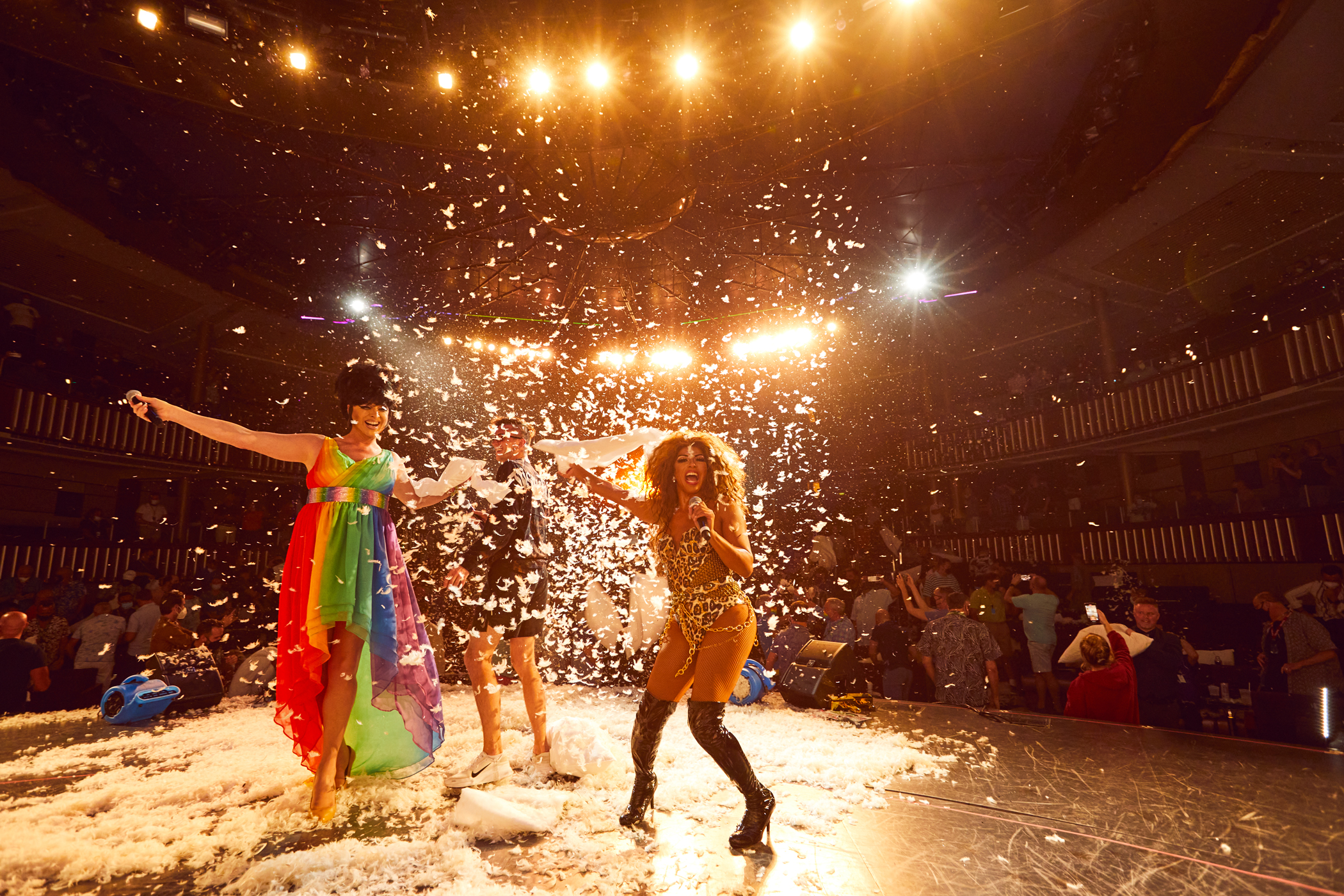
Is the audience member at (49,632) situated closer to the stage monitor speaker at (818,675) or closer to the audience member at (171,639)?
the audience member at (171,639)

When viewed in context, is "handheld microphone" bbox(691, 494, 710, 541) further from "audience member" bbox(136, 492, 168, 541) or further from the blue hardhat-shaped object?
"audience member" bbox(136, 492, 168, 541)

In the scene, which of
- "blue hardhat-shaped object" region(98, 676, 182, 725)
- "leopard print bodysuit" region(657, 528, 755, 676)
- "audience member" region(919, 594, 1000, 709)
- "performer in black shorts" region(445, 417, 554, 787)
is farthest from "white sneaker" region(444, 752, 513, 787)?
"audience member" region(919, 594, 1000, 709)

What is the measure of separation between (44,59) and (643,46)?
7.36 m

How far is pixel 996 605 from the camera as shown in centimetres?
840

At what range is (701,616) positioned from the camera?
103 inches

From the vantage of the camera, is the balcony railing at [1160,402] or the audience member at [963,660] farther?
the balcony railing at [1160,402]

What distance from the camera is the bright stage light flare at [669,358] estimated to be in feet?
49.1

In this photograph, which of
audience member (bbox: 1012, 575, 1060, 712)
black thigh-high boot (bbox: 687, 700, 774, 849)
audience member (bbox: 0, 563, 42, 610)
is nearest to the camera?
black thigh-high boot (bbox: 687, 700, 774, 849)

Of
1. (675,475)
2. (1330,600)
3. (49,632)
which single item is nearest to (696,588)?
(675,475)

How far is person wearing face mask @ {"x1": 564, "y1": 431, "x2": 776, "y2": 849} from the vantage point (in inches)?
97.7

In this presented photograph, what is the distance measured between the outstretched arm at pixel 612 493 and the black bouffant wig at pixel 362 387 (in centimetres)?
99

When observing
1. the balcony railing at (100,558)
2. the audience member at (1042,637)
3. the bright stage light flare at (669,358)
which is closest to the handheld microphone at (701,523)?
the audience member at (1042,637)

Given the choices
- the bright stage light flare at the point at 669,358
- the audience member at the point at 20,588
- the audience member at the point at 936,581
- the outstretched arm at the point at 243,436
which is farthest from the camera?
the bright stage light flare at the point at 669,358

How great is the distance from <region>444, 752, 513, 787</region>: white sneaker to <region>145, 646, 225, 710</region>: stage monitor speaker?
146 inches
